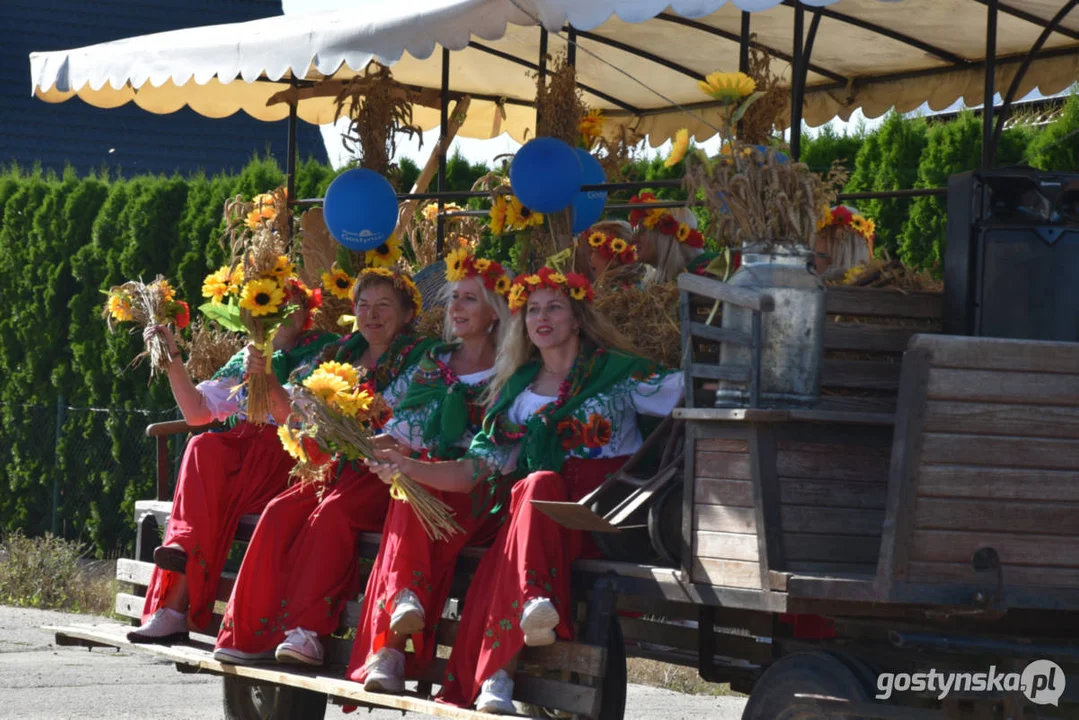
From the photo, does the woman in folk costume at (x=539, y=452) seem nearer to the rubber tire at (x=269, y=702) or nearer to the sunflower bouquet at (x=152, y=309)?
the sunflower bouquet at (x=152, y=309)

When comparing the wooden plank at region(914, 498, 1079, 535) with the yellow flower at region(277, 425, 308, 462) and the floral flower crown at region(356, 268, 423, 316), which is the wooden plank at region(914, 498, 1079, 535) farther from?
the floral flower crown at region(356, 268, 423, 316)

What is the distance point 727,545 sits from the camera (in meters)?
3.59

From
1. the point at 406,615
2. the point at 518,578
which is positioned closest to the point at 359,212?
the point at 406,615

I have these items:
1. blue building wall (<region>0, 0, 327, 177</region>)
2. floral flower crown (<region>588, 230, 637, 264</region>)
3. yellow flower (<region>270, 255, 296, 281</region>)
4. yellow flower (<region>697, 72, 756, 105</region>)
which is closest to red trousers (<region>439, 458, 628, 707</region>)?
yellow flower (<region>697, 72, 756, 105</region>)

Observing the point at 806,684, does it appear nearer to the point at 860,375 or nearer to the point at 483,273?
the point at 860,375

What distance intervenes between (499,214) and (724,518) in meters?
2.32

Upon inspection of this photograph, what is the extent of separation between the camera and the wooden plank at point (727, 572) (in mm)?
3498

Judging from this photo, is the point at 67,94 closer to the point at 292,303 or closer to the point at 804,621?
the point at 292,303

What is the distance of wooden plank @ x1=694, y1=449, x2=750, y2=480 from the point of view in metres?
3.53

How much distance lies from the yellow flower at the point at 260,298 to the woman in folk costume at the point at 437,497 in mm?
593

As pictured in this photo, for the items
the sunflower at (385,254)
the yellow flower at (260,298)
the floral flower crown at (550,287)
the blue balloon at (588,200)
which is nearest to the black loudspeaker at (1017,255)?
the floral flower crown at (550,287)

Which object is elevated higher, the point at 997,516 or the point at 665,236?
the point at 665,236

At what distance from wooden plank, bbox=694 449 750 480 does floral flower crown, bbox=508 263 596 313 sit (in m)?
0.98

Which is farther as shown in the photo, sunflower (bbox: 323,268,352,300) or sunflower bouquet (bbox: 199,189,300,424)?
sunflower (bbox: 323,268,352,300)
